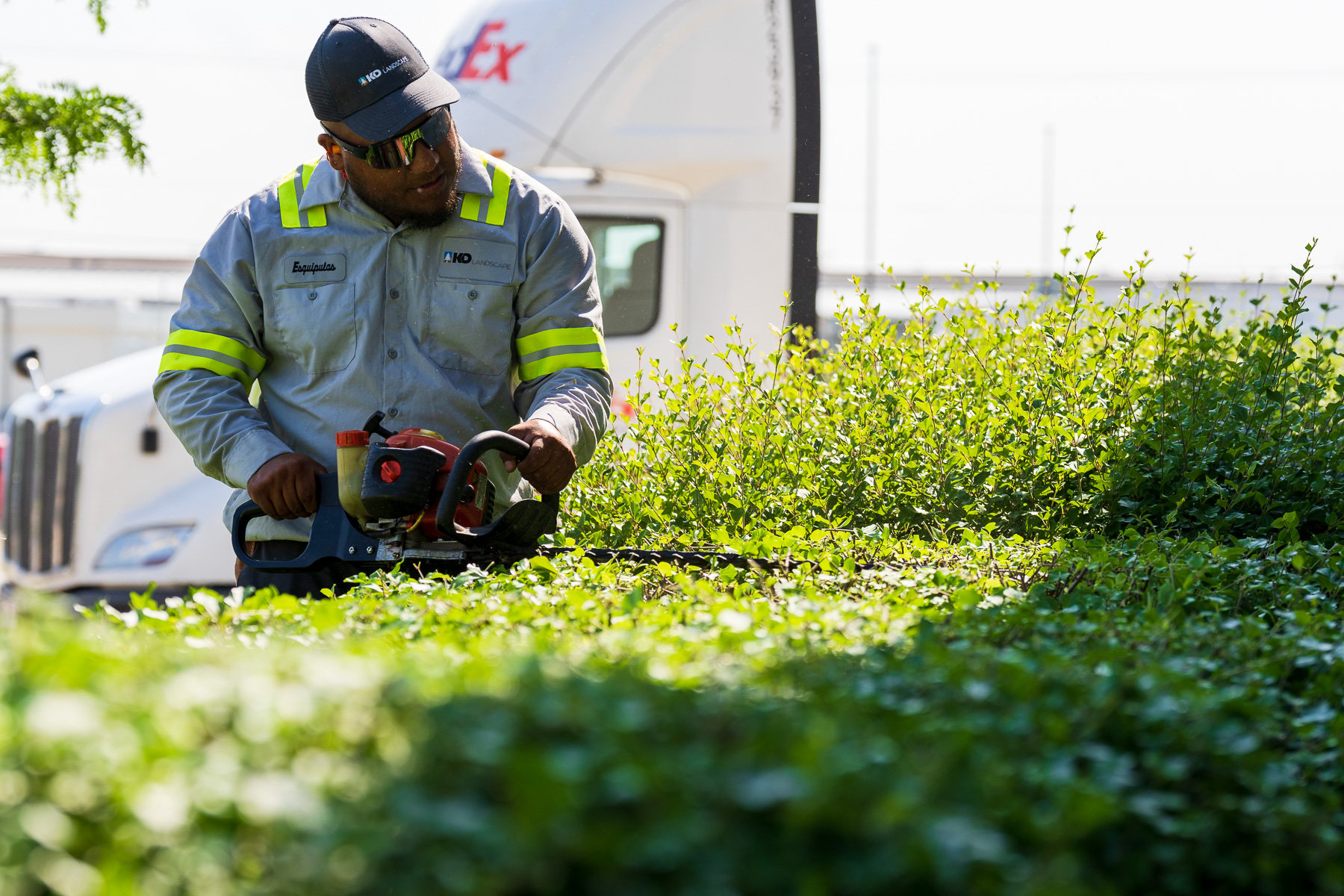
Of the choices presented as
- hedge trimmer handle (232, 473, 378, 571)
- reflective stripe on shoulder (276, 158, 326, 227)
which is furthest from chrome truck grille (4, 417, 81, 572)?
hedge trimmer handle (232, 473, 378, 571)

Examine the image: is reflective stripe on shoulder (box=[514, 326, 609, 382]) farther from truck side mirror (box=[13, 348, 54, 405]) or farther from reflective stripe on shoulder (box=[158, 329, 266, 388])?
truck side mirror (box=[13, 348, 54, 405])

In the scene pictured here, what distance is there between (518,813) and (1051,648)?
1348 millimetres

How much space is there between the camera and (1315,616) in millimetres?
2680

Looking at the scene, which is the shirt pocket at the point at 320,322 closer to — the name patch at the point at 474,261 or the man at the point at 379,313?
the man at the point at 379,313

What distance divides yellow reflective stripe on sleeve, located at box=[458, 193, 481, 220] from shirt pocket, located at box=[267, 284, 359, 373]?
1.28ft

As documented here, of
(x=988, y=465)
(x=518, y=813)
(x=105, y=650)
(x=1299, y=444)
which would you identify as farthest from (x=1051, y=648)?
(x=1299, y=444)

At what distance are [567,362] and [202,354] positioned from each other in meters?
1.05

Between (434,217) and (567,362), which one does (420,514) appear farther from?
(434,217)

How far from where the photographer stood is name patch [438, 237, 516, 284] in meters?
3.68

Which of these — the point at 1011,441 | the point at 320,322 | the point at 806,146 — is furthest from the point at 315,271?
the point at 806,146

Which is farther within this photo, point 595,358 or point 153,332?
point 153,332

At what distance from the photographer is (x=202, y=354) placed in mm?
3643

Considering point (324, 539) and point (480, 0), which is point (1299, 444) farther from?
point (480, 0)

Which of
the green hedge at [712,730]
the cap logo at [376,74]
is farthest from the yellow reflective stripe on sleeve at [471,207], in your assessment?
the green hedge at [712,730]
